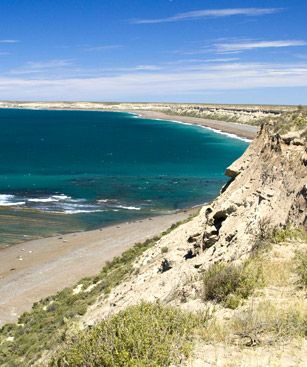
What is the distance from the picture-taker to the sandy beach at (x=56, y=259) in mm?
26438

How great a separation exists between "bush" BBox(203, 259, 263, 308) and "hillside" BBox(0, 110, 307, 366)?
2 cm

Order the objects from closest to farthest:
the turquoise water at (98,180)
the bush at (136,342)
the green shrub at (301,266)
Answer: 1. the bush at (136,342)
2. the green shrub at (301,266)
3. the turquoise water at (98,180)

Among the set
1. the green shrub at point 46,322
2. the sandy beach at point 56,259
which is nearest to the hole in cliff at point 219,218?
the green shrub at point 46,322

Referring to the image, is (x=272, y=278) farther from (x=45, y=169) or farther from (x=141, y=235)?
(x=45, y=169)

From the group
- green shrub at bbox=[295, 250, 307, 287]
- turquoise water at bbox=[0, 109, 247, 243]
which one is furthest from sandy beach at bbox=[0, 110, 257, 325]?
green shrub at bbox=[295, 250, 307, 287]

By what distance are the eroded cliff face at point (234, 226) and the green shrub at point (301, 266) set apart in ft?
4.61

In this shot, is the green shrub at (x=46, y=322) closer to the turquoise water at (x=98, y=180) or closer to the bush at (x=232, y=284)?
the bush at (x=232, y=284)

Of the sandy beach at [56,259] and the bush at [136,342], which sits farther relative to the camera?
the sandy beach at [56,259]

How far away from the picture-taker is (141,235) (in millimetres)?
38594

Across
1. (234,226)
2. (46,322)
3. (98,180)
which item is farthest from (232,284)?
(98,180)

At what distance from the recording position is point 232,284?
385 inches

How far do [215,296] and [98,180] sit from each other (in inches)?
2277

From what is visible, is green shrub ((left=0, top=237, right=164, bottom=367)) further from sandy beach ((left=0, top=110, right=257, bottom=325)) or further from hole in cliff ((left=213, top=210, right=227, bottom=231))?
hole in cliff ((left=213, top=210, right=227, bottom=231))

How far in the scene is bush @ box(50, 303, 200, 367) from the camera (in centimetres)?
717
